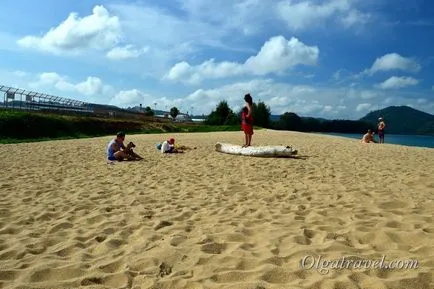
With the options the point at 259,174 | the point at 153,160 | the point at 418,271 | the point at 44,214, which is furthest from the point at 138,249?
the point at 153,160

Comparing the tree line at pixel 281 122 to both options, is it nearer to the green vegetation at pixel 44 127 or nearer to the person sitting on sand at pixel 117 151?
the green vegetation at pixel 44 127

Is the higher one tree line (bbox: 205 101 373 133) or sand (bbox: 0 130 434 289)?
tree line (bbox: 205 101 373 133)

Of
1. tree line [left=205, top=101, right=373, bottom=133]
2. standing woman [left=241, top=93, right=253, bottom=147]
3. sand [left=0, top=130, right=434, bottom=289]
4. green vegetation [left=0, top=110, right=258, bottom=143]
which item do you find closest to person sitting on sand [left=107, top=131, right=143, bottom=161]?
sand [left=0, top=130, right=434, bottom=289]

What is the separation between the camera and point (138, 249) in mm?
4652

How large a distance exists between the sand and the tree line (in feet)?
246

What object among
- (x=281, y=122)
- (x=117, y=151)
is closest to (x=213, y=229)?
(x=117, y=151)

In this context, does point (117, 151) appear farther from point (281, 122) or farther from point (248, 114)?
point (281, 122)

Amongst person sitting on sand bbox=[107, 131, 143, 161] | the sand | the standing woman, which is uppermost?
the standing woman

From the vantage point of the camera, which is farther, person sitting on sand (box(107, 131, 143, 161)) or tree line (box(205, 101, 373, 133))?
tree line (box(205, 101, 373, 133))

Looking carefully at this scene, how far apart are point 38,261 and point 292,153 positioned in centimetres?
1053

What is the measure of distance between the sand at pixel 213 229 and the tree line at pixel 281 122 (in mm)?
74900

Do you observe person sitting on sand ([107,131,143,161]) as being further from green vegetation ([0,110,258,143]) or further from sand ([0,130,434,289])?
green vegetation ([0,110,258,143])

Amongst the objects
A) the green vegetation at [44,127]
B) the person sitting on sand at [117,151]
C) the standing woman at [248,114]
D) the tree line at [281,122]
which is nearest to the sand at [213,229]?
the person sitting on sand at [117,151]

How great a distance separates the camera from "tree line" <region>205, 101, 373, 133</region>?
91188mm
